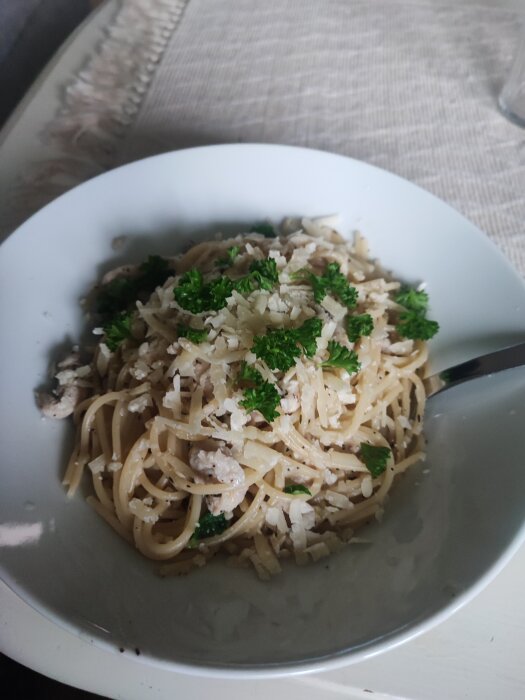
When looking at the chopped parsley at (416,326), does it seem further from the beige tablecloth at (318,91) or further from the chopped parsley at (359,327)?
the beige tablecloth at (318,91)

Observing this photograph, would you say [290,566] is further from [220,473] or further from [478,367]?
[478,367]

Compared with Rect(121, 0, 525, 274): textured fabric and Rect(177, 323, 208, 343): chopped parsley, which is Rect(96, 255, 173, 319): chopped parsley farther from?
Rect(121, 0, 525, 274): textured fabric

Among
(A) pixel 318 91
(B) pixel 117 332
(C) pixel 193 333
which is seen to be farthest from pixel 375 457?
(A) pixel 318 91

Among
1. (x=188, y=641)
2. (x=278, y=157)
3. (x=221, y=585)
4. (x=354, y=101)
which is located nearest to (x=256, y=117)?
(x=354, y=101)

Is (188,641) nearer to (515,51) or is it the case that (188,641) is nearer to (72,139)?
(72,139)

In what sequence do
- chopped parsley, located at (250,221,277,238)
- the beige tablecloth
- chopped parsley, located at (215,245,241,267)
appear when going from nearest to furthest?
chopped parsley, located at (215,245,241,267)
chopped parsley, located at (250,221,277,238)
the beige tablecloth

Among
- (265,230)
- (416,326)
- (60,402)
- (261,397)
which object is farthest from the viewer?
(265,230)

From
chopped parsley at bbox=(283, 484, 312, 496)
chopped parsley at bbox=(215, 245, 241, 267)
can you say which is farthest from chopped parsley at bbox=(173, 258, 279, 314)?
chopped parsley at bbox=(283, 484, 312, 496)
